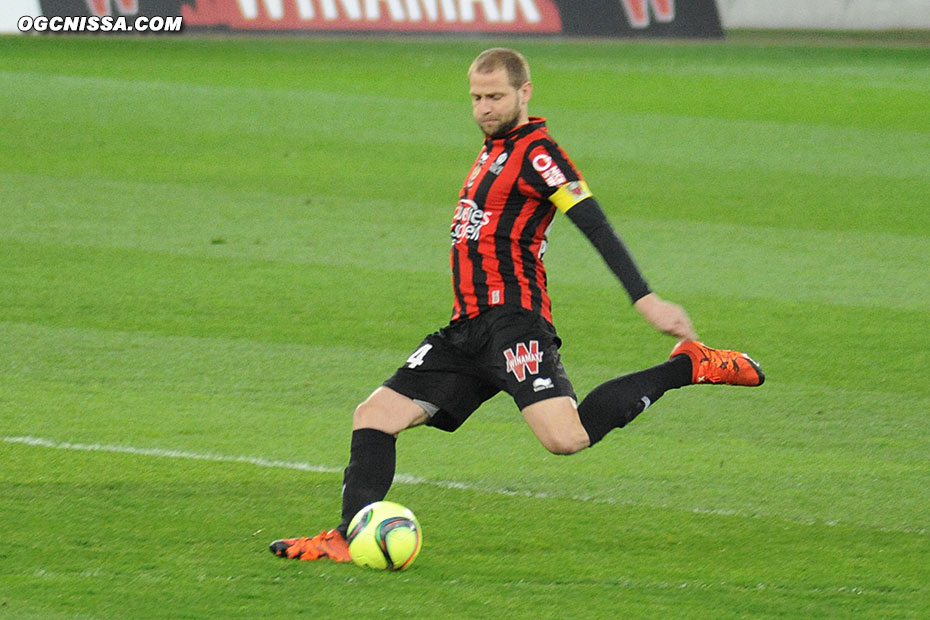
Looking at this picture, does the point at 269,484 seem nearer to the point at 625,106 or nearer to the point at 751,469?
the point at 751,469

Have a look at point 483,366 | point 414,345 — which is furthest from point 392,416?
point 414,345

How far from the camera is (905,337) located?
812 centimetres

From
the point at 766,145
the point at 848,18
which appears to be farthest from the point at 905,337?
the point at 848,18

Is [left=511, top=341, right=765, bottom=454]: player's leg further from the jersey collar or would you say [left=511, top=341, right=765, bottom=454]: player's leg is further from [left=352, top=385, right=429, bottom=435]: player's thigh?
the jersey collar

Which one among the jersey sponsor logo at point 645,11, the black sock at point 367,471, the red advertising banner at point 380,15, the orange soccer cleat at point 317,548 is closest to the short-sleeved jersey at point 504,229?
the black sock at point 367,471

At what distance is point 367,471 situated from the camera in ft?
15.6

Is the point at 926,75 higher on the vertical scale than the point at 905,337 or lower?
higher

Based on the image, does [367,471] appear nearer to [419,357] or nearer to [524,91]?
[419,357]

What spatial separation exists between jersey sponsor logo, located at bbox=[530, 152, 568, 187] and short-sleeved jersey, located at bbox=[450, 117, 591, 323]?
4cm

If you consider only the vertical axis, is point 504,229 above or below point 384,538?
above

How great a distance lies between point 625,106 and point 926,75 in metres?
5.21

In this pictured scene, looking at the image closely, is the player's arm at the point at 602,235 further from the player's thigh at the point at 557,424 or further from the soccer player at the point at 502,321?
the player's thigh at the point at 557,424

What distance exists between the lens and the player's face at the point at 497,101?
4691mm

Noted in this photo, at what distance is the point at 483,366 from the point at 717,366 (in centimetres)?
87
